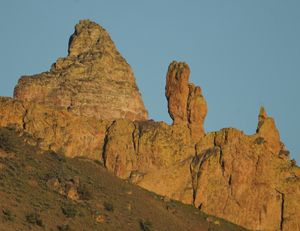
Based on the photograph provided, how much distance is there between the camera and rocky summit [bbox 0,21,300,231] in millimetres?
154000

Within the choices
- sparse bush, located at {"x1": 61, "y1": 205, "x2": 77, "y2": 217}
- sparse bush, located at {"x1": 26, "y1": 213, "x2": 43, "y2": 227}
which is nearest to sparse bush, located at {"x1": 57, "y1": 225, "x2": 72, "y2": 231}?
sparse bush, located at {"x1": 26, "y1": 213, "x2": 43, "y2": 227}

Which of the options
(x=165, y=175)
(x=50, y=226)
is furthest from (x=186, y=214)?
(x=50, y=226)

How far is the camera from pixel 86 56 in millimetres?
167250

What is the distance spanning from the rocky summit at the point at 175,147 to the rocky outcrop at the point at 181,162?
103 millimetres

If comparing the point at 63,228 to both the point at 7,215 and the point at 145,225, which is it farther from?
the point at 145,225

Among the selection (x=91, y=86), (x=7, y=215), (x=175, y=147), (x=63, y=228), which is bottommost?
(x=7, y=215)

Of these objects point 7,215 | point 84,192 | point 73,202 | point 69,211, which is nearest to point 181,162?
point 84,192

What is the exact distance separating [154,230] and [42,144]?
54.2 ft

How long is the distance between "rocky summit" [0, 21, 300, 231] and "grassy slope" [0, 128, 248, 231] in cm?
246

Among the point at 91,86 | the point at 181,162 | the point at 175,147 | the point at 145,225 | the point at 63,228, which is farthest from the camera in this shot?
the point at 91,86

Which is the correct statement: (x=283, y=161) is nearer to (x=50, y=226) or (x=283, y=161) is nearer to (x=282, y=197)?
(x=282, y=197)

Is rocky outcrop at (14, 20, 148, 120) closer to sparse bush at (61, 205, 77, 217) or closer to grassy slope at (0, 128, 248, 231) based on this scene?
grassy slope at (0, 128, 248, 231)

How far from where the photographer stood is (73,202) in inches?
5394

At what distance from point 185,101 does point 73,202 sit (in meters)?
27.5
